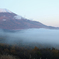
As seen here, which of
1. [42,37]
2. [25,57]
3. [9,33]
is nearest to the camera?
[25,57]

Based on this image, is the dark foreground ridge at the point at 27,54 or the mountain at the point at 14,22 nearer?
the dark foreground ridge at the point at 27,54

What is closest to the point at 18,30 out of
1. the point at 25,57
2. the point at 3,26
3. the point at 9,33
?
the point at 9,33

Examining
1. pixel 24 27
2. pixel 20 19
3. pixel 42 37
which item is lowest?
pixel 42 37

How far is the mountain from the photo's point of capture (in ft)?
69.8

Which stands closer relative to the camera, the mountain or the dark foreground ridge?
the dark foreground ridge

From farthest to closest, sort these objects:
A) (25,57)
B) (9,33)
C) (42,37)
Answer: (42,37) < (9,33) < (25,57)

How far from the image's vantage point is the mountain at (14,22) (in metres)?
21.3

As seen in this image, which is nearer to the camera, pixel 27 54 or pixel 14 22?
pixel 27 54

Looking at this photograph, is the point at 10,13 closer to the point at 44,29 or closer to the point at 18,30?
the point at 18,30

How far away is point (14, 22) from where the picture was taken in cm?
2225

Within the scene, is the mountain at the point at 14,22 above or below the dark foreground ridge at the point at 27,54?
above

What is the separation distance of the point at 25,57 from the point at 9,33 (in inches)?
487

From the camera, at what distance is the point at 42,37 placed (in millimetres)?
21375

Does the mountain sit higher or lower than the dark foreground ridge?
higher
